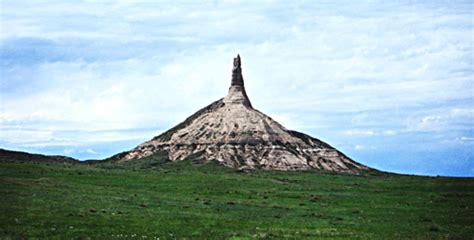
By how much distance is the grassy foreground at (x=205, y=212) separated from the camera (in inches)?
1703

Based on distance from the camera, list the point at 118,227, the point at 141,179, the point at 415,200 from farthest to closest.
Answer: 1. the point at 141,179
2. the point at 415,200
3. the point at 118,227

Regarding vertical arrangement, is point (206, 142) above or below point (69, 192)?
above

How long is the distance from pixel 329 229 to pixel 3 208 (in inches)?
1141

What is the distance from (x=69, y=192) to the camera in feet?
217

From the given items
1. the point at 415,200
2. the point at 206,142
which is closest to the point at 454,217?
the point at 415,200

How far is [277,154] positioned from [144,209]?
133 meters

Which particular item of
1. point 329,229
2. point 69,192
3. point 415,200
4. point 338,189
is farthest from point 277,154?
point 329,229

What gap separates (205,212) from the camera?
5841 centimetres

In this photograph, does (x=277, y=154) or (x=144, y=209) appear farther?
(x=277, y=154)

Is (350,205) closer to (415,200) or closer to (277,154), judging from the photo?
(415,200)

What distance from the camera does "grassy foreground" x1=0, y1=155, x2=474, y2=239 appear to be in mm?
43250

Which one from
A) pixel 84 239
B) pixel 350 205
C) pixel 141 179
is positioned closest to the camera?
pixel 84 239

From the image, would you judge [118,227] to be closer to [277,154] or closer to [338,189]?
[338,189]

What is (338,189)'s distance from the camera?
103m
